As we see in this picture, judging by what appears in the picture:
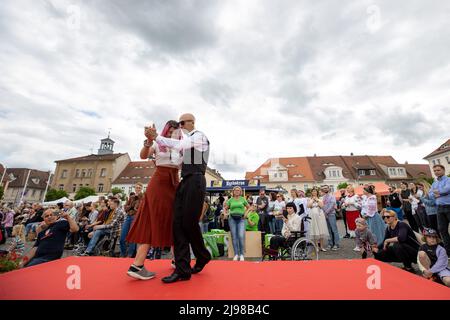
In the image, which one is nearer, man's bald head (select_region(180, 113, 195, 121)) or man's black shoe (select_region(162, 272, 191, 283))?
man's black shoe (select_region(162, 272, 191, 283))

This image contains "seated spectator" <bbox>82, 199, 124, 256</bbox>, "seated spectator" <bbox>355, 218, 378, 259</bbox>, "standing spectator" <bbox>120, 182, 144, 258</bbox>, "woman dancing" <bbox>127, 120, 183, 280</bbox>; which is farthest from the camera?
"seated spectator" <bbox>82, 199, 124, 256</bbox>

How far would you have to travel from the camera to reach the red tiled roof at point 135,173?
4469 cm

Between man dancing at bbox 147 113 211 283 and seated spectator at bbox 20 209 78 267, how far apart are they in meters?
2.90

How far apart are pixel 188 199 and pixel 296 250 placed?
3.42 m

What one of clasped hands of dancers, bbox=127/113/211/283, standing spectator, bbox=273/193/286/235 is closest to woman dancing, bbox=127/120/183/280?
clasped hands of dancers, bbox=127/113/211/283

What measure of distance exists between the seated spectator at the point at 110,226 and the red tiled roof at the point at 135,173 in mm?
38586

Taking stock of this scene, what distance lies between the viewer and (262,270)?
98.6 inches

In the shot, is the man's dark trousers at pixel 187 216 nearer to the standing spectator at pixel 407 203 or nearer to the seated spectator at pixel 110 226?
the seated spectator at pixel 110 226

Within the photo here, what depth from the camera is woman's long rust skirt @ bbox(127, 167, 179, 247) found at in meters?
2.34

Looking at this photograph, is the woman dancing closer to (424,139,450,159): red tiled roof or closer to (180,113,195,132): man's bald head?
(180,113,195,132): man's bald head

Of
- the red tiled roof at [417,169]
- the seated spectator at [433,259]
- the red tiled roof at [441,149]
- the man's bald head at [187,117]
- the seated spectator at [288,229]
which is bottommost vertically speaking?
the seated spectator at [433,259]

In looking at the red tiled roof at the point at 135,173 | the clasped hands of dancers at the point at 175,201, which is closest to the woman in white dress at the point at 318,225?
the clasped hands of dancers at the point at 175,201

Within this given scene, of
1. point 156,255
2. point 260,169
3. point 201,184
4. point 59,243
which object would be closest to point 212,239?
point 156,255

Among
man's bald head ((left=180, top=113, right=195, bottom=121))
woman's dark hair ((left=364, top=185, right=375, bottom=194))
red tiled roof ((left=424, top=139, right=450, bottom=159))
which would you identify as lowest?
woman's dark hair ((left=364, top=185, right=375, bottom=194))
